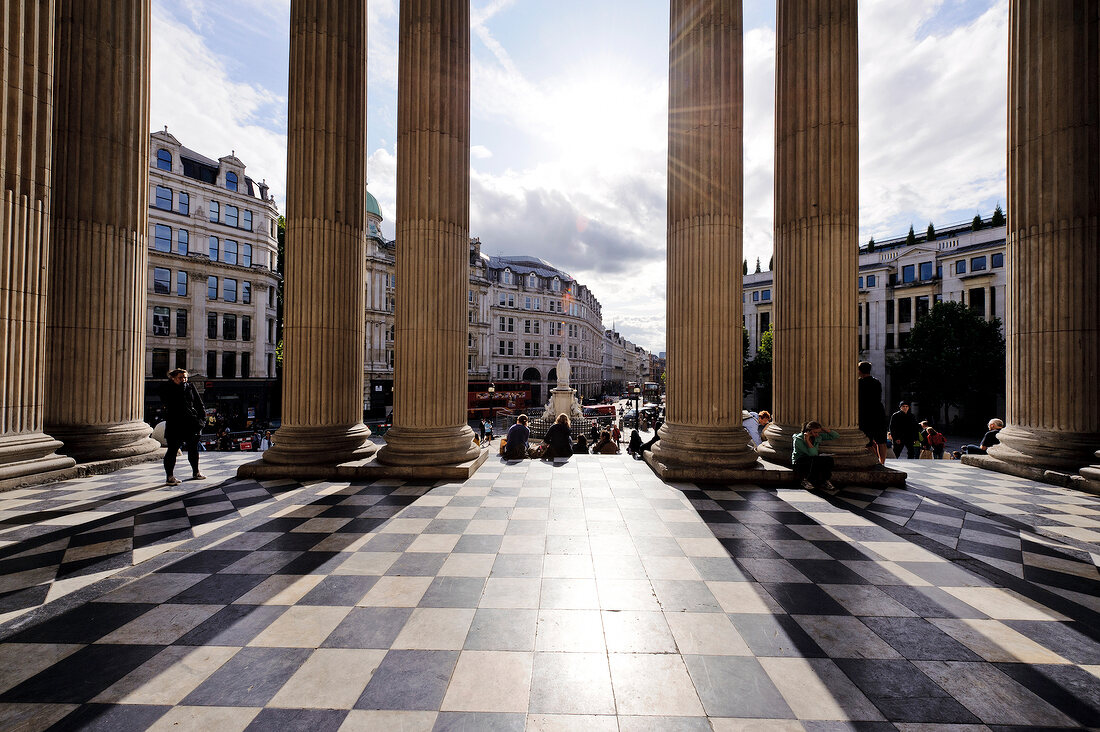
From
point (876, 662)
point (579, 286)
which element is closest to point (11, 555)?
point (876, 662)

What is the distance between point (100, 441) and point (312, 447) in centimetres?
453

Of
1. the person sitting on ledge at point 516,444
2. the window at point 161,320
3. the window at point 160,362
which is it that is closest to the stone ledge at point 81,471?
the person sitting on ledge at point 516,444

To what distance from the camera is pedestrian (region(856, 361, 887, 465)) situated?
29.1 feet

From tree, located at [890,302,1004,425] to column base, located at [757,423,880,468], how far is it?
3415cm

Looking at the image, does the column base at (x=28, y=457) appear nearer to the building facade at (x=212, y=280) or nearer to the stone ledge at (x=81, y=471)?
the stone ledge at (x=81, y=471)

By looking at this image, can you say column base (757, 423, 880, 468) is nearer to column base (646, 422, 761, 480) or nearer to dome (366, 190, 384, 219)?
column base (646, 422, 761, 480)

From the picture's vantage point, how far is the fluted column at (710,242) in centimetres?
865

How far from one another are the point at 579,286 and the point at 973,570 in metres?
73.2

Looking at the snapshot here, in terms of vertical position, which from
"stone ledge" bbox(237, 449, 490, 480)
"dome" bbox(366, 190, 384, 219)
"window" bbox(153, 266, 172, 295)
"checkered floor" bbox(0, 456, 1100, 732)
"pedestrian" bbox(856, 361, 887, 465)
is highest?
"dome" bbox(366, 190, 384, 219)

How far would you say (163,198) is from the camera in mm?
34000

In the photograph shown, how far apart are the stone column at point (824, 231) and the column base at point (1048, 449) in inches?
151

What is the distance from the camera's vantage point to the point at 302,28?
8.89 m

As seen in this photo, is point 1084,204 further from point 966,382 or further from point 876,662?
point 966,382

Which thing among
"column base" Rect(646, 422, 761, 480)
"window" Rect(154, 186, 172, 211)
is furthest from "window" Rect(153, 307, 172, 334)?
"column base" Rect(646, 422, 761, 480)
